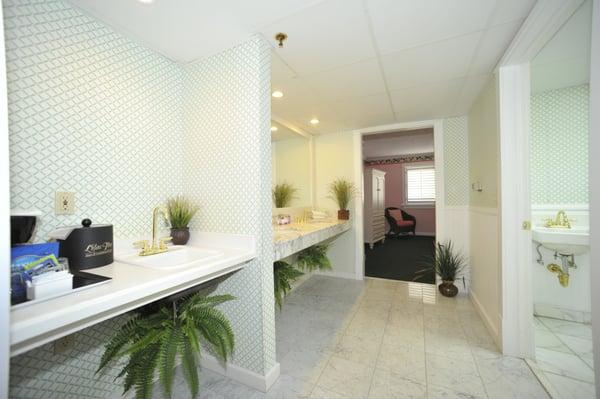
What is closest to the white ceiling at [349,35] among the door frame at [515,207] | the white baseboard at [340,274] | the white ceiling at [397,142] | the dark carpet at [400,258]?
the door frame at [515,207]

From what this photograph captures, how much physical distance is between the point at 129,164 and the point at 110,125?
0.23m

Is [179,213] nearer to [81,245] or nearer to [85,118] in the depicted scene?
[81,245]

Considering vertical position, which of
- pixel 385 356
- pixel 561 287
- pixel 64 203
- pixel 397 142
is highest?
pixel 397 142

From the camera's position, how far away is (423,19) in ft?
4.37

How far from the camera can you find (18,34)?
1044mm

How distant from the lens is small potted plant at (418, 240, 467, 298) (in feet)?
9.15

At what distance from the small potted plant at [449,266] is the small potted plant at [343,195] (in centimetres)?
124

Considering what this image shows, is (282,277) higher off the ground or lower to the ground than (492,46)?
lower

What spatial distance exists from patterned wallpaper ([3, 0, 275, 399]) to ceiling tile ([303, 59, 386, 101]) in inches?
25.2

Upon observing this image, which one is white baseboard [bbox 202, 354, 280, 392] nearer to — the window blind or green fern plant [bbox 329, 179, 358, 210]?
green fern plant [bbox 329, 179, 358, 210]

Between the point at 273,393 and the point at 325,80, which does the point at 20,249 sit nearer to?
the point at 273,393

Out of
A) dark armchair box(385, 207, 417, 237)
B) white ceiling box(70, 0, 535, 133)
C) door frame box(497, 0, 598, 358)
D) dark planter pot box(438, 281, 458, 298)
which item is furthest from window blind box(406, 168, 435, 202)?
door frame box(497, 0, 598, 358)

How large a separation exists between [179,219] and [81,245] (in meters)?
0.58

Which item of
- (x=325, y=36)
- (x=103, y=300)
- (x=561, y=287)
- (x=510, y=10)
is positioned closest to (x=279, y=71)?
(x=325, y=36)
